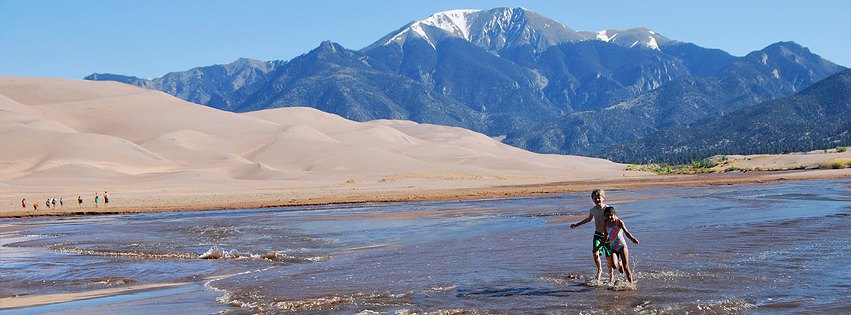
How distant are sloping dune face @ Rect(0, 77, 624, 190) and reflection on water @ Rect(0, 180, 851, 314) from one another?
72.3m

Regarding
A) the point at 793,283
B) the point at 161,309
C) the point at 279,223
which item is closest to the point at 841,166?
the point at 279,223

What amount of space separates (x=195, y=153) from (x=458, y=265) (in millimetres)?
134274

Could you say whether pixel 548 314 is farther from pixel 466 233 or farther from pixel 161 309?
pixel 466 233

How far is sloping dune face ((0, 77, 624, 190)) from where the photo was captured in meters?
115

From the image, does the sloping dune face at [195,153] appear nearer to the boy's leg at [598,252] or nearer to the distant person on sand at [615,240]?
the boy's leg at [598,252]

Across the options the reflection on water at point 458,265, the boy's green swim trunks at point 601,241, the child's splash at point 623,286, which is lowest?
the child's splash at point 623,286

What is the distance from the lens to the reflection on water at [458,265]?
1420 cm

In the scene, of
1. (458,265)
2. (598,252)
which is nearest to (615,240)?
(598,252)

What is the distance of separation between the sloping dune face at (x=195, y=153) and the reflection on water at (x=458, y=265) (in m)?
72.3

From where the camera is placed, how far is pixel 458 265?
19.4 meters

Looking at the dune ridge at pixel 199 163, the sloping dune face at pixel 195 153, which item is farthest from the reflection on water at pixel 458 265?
the sloping dune face at pixel 195 153

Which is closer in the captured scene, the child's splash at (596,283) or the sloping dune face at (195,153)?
the child's splash at (596,283)

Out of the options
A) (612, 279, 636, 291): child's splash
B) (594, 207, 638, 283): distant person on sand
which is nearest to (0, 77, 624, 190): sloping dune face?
(594, 207, 638, 283): distant person on sand

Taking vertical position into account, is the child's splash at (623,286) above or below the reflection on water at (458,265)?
below
